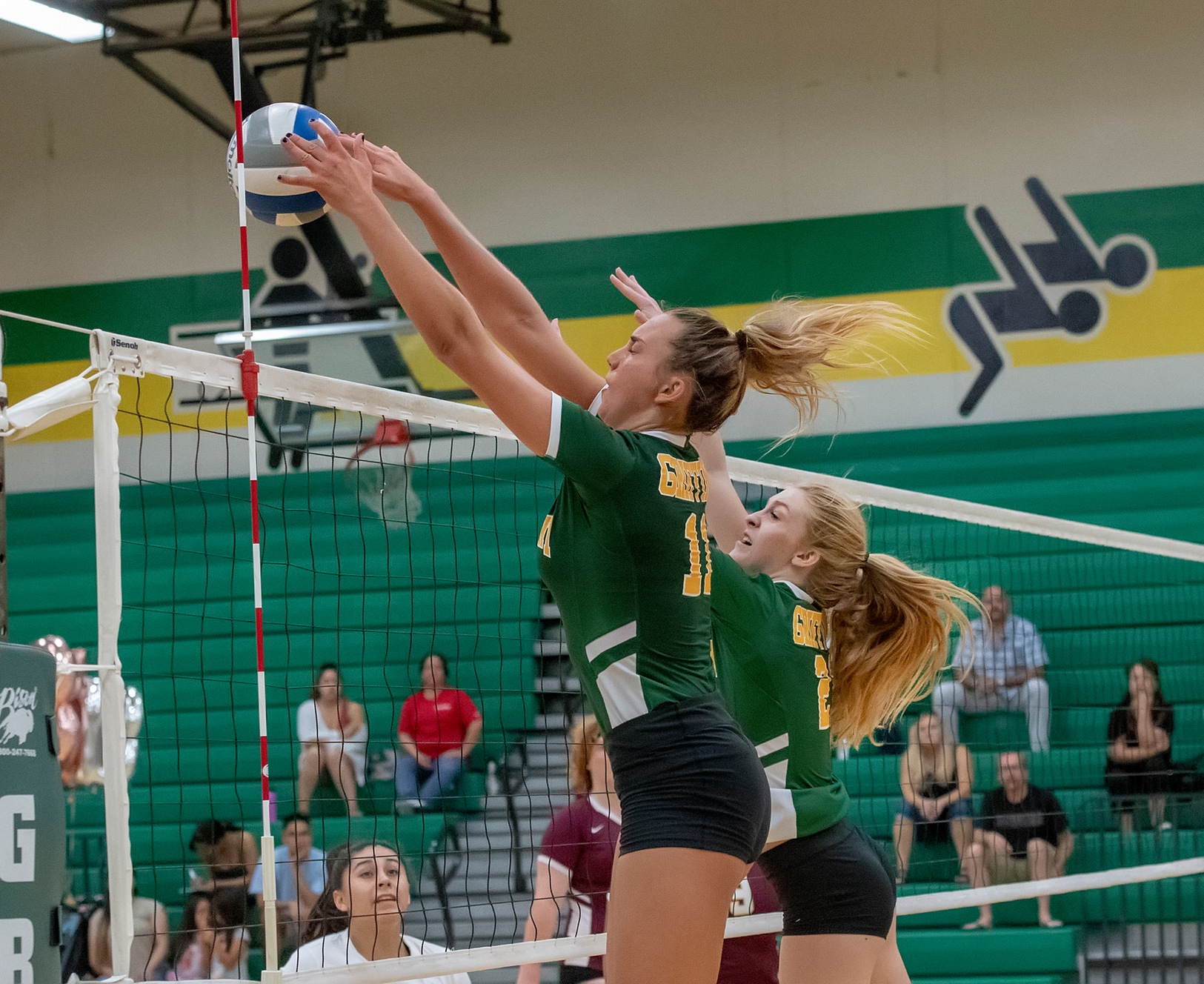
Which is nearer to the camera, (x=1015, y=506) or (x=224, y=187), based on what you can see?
(x=1015, y=506)

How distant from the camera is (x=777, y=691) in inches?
146

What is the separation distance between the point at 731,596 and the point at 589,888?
160cm

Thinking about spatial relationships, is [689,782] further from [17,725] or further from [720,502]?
[720,502]

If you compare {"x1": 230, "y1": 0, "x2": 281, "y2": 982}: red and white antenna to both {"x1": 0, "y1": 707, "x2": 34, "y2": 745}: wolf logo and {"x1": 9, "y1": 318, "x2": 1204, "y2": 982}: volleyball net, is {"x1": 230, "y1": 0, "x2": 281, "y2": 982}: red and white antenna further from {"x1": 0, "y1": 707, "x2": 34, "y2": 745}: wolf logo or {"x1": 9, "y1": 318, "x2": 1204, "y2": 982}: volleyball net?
{"x1": 9, "y1": 318, "x2": 1204, "y2": 982}: volleyball net

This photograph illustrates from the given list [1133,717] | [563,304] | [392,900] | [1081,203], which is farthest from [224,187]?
[392,900]

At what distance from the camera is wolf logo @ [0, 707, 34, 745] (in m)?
2.55

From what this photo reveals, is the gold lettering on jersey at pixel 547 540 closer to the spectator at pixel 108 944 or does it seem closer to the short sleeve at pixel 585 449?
the short sleeve at pixel 585 449

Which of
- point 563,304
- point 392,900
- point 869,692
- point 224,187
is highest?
point 224,187

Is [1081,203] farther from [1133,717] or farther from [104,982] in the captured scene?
[104,982]

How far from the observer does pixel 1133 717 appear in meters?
8.43

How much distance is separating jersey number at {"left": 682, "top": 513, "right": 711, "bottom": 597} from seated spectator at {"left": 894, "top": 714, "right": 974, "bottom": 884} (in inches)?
179

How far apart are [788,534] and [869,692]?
50cm

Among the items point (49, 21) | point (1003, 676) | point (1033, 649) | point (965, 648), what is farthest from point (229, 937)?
point (49, 21)

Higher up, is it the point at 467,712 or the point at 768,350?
the point at 768,350
